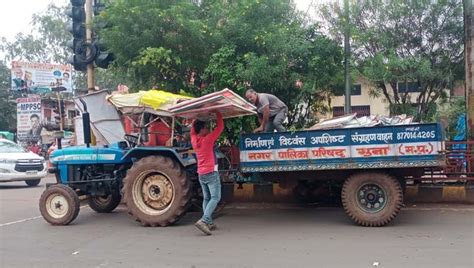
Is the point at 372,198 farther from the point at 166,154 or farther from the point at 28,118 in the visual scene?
the point at 28,118

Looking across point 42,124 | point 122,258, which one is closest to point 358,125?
point 122,258

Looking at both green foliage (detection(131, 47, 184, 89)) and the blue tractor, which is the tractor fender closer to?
the blue tractor

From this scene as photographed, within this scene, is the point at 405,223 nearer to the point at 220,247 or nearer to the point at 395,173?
the point at 395,173

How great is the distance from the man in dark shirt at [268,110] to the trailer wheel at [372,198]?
188 cm

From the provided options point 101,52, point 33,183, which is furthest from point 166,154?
point 33,183

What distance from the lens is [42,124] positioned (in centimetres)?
3244

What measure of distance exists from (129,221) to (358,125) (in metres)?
4.39

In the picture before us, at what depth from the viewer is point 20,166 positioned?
675 inches

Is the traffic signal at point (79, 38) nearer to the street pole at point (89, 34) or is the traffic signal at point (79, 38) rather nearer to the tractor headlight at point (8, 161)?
the street pole at point (89, 34)

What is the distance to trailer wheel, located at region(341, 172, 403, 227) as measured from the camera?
8.13m

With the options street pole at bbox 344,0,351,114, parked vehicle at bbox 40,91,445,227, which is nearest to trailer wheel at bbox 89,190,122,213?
parked vehicle at bbox 40,91,445,227

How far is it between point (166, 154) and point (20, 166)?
10.1 m

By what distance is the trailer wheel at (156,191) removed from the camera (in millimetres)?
8648

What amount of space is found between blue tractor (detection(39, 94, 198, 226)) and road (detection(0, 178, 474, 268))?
0.31m
